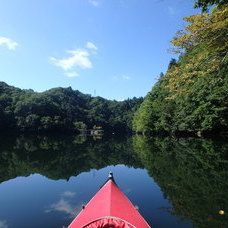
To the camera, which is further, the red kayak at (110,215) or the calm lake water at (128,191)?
the calm lake water at (128,191)

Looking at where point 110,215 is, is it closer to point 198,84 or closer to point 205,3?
point 205,3

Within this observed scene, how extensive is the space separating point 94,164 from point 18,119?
65041mm

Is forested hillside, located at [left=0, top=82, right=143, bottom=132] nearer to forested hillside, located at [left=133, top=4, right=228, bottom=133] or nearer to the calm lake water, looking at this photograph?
forested hillside, located at [left=133, top=4, right=228, bottom=133]

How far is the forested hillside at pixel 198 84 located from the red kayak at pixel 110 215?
6428 millimetres

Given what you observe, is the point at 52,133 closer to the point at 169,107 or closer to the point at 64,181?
the point at 169,107

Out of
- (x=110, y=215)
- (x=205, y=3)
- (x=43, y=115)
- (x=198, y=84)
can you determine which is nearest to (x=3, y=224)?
(x=110, y=215)

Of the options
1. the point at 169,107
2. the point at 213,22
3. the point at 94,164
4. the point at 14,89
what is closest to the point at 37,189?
the point at 94,164

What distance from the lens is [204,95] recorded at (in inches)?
1362

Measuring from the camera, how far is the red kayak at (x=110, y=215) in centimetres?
468

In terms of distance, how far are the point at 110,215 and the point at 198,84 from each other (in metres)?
33.6

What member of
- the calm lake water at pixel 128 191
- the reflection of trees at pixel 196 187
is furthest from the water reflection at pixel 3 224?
the reflection of trees at pixel 196 187

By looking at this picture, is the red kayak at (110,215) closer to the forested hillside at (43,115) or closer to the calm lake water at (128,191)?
the calm lake water at (128,191)

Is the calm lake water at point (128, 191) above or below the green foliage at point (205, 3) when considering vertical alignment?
below

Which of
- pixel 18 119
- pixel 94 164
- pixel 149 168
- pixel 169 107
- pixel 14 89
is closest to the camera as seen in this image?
pixel 149 168
